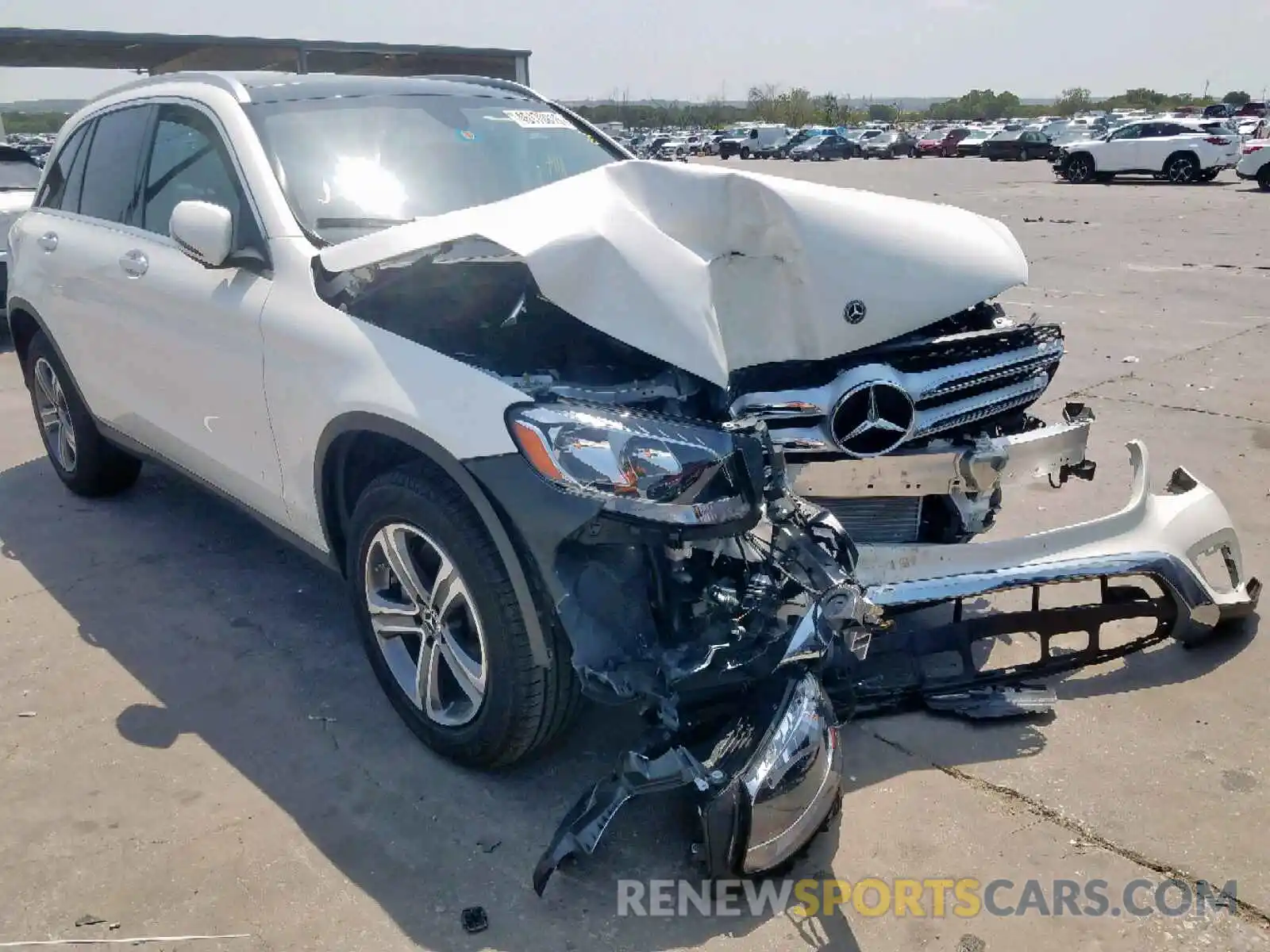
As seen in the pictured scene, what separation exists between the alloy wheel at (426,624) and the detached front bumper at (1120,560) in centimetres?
112

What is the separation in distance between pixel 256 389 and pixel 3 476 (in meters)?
3.29

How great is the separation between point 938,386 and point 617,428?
1105 millimetres

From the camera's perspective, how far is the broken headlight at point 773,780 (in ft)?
7.72

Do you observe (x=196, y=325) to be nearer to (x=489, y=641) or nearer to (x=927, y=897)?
(x=489, y=641)

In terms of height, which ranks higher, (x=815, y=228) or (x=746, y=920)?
(x=815, y=228)

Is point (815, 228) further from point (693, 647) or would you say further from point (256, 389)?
point (256, 389)

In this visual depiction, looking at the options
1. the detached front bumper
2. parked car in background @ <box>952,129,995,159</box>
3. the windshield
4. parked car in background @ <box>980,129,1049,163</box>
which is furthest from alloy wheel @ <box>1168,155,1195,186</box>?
the windshield

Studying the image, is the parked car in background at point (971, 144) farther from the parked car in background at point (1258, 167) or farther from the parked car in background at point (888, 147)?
the parked car in background at point (1258, 167)

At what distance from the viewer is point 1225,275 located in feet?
36.7

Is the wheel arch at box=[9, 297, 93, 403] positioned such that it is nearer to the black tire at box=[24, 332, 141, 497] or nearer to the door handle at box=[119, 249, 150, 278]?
the black tire at box=[24, 332, 141, 497]

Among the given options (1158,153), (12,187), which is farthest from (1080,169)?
(12,187)

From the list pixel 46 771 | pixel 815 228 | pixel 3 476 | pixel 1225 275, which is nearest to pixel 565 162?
pixel 815 228

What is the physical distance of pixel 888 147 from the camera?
4772 cm

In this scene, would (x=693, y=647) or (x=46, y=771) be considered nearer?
(x=693, y=647)
